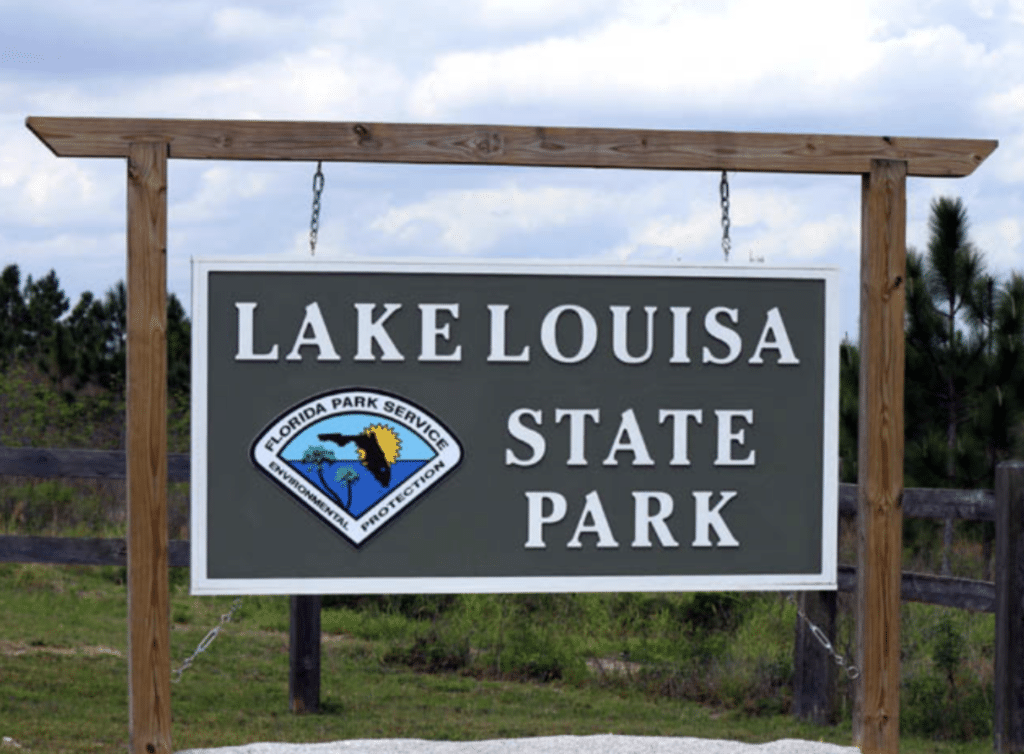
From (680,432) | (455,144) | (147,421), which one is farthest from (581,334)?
(147,421)

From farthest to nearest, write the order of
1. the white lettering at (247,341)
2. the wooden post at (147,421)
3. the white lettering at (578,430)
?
the white lettering at (578,430)
the white lettering at (247,341)
the wooden post at (147,421)

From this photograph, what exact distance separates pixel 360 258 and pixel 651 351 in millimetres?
1211

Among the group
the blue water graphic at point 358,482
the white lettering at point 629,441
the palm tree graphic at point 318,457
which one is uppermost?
the white lettering at point 629,441

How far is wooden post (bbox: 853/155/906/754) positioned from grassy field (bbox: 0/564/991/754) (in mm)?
1574

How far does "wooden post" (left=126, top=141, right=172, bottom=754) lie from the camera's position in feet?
17.2

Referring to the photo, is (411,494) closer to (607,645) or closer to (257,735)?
(257,735)

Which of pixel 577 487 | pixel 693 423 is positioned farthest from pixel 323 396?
pixel 693 423

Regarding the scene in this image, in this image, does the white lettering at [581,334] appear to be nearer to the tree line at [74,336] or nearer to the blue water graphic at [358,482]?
the blue water graphic at [358,482]

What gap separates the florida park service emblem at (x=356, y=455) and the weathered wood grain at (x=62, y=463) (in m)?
2.73

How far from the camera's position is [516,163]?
5422 mm

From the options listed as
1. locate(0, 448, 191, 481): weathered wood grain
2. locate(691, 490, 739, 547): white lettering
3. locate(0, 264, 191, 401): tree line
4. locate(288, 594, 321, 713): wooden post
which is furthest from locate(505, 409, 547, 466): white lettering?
locate(0, 264, 191, 401): tree line

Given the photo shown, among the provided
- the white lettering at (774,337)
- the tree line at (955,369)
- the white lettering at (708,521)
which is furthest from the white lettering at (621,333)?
the tree line at (955,369)

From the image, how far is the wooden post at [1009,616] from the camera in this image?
23.4 ft

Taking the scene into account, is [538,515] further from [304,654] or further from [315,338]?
[304,654]
